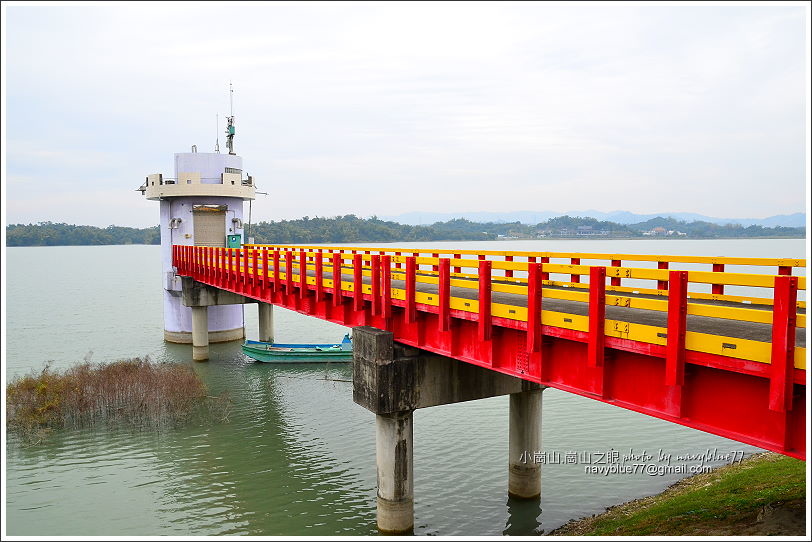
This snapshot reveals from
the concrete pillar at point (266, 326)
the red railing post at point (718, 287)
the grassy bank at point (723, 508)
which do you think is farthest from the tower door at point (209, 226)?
the red railing post at point (718, 287)

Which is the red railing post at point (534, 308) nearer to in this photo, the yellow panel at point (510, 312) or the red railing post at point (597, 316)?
the yellow panel at point (510, 312)

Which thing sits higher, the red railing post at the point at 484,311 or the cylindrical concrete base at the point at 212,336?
the red railing post at the point at 484,311

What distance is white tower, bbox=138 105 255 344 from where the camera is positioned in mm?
38312

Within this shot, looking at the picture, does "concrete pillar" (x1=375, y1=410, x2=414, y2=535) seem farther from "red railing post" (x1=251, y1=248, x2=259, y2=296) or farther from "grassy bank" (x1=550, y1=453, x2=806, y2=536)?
"red railing post" (x1=251, y1=248, x2=259, y2=296)

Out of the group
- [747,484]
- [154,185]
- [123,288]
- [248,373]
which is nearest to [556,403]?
[747,484]

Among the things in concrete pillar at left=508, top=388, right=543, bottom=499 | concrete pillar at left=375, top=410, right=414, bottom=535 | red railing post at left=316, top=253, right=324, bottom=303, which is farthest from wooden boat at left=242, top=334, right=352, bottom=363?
concrete pillar at left=375, top=410, right=414, bottom=535

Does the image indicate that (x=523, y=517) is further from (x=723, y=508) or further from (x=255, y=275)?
(x=255, y=275)

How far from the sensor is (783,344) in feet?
22.9

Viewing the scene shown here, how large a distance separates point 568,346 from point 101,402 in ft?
66.1

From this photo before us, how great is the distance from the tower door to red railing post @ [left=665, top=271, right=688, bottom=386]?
3480 centimetres

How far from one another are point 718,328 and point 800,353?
7.19 ft

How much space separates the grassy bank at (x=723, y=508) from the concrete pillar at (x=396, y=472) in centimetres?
380

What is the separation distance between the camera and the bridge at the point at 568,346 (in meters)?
7.63

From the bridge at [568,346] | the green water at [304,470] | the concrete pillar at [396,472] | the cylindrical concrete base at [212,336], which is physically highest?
the bridge at [568,346]
